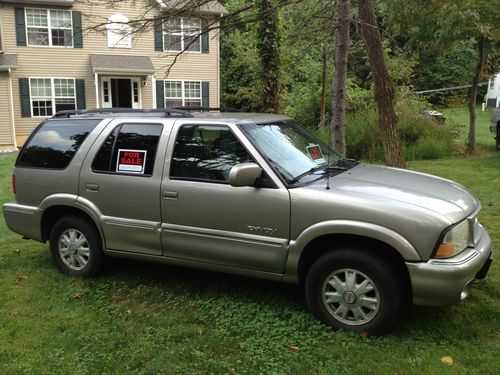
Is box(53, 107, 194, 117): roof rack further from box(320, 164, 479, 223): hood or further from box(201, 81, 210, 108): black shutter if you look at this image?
box(201, 81, 210, 108): black shutter

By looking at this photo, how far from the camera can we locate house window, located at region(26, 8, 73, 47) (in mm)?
20438

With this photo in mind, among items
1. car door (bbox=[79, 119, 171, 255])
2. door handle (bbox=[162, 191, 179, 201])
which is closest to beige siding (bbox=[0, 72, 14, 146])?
car door (bbox=[79, 119, 171, 255])

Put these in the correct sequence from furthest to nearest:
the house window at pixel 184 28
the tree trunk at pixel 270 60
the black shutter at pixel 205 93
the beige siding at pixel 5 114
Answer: the black shutter at pixel 205 93
the beige siding at pixel 5 114
the tree trunk at pixel 270 60
the house window at pixel 184 28

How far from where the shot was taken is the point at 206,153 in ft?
14.8

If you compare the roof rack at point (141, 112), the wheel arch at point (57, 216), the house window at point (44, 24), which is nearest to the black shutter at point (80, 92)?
the house window at point (44, 24)

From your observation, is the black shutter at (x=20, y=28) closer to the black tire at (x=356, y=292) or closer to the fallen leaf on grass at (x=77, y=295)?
the fallen leaf on grass at (x=77, y=295)

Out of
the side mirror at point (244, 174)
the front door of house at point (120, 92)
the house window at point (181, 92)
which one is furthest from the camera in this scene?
the house window at point (181, 92)

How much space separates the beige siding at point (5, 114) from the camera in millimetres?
20125

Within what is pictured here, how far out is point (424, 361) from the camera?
3.47m

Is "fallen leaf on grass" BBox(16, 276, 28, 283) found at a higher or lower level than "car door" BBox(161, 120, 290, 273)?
lower

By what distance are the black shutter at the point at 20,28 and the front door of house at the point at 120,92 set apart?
3.40 m

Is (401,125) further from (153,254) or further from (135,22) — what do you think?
(153,254)

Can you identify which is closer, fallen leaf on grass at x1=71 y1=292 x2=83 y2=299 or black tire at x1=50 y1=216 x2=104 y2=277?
fallen leaf on grass at x1=71 y1=292 x2=83 y2=299

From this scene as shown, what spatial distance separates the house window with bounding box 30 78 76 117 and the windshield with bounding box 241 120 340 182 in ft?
60.7
